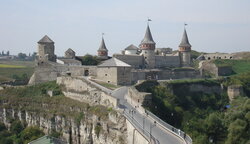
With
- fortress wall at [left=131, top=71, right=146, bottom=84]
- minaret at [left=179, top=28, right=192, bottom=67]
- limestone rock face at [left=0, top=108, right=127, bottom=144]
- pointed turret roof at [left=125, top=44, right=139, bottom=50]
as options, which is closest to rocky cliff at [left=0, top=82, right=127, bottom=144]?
limestone rock face at [left=0, top=108, right=127, bottom=144]

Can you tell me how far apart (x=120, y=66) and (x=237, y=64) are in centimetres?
4514

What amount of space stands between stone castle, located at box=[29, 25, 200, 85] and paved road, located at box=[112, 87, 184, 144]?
1120 centimetres

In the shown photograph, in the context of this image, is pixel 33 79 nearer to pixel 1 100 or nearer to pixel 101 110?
pixel 1 100

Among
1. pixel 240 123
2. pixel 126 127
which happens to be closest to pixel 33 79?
pixel 126 127

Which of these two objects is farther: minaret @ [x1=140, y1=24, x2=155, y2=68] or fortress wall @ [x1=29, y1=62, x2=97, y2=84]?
minaret @ [x1=140, y1=24, x2=155, y2=68]

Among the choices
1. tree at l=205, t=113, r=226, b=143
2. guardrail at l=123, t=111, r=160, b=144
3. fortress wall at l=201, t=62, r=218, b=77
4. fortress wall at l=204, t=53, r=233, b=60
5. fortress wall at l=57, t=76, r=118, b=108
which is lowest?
tree at l=205, t=113, r=226, b=143

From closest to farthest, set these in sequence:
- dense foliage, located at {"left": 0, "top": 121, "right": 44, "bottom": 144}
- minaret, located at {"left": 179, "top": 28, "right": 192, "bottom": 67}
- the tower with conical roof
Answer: dense foliage, located at {"left": 0, "top": 121, "right": 44, "bottom": 144}, the tower with conical roof, minaret, located at {"left": 179, "top": 28, "right": 192, "bottom": 67}

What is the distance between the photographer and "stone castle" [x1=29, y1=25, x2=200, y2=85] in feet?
176

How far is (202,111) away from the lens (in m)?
56.0

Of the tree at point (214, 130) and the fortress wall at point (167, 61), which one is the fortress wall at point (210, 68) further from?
the tree at point (214, 130)

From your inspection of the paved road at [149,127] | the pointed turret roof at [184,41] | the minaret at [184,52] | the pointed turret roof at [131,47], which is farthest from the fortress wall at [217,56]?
the paved road at [149,127]

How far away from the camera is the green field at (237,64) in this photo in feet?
273

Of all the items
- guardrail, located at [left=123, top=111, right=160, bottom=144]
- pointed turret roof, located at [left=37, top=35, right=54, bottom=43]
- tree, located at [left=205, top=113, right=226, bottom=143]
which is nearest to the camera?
guardrail, located at [left=123, top=111, right=160, bottom=144]

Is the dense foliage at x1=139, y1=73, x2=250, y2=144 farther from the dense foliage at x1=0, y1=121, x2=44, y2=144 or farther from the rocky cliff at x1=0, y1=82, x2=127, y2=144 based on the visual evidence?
the dense foliage at x1=0, y1=121, x2=44, y2=144
